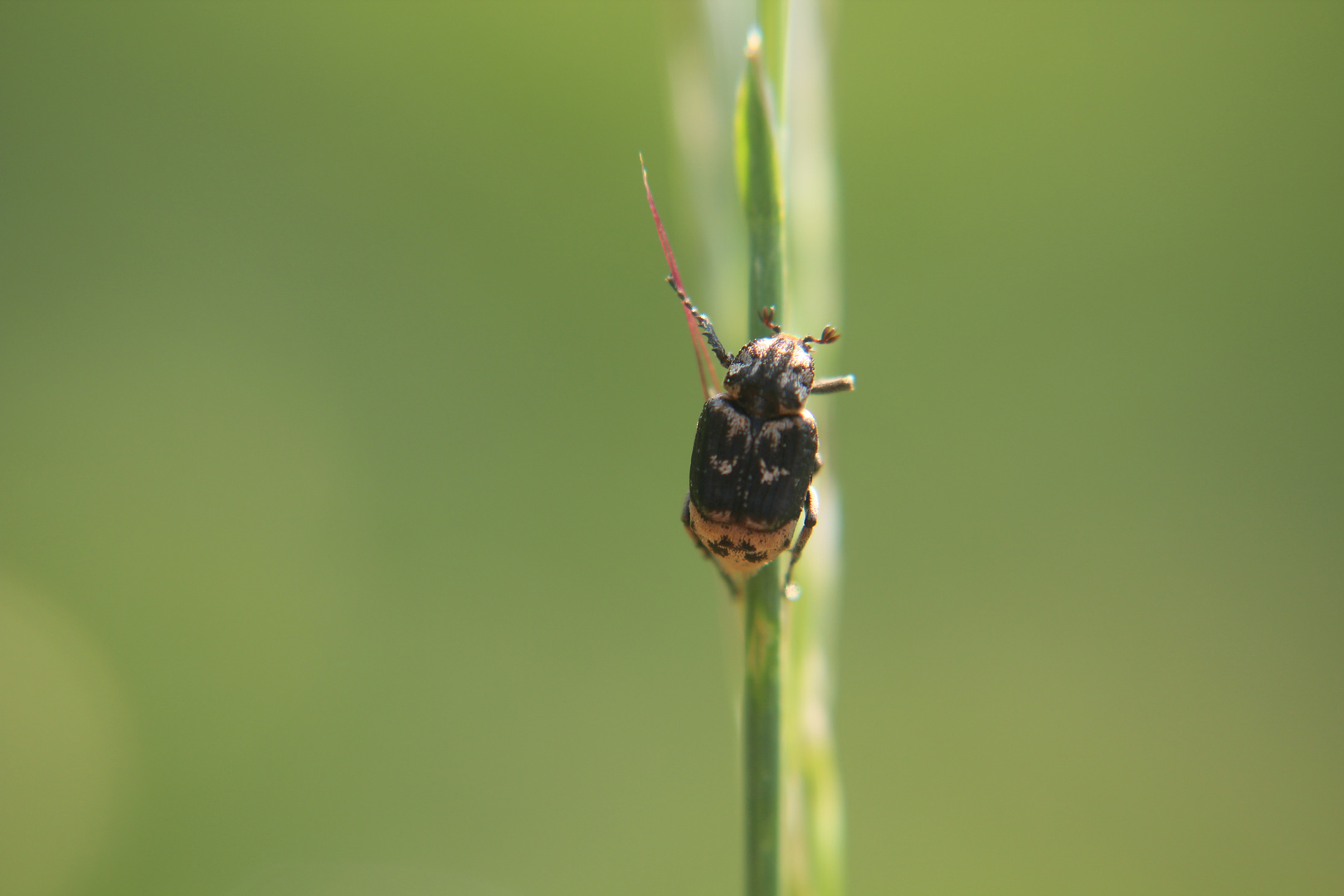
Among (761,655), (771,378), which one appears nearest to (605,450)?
(771,378)

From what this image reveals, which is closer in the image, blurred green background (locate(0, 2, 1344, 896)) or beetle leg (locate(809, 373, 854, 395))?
beetle leg (locate(809, 373, 854, 395))

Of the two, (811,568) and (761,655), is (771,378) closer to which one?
(811,568)

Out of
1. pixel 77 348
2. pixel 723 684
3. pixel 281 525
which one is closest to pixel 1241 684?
pixel 723 684

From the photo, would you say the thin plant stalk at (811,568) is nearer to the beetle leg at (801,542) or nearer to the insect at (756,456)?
the beetle leg at (801,542)

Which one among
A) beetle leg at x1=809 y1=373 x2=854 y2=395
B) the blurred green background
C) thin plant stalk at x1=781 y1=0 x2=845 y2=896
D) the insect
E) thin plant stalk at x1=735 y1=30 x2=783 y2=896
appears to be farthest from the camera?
the blurred green background

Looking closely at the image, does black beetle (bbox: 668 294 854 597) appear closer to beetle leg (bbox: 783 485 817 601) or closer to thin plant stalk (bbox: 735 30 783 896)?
beetle leg (bbox: 783 485 817 601)

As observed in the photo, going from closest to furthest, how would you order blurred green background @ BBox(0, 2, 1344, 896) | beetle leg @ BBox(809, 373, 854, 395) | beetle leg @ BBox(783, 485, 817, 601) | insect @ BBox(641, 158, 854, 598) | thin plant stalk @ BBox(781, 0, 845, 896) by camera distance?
thin plant stalk @ BBox(781, 0, 845, 896)
beetle leg @ BBox(783, 485, 817, 601)
insect @ BBox(641, 158, 854, 598)
beetle leg @ BBox(809, 373, 854, 395)
blurred green background @ BBox(0, 2, 1344, 896)

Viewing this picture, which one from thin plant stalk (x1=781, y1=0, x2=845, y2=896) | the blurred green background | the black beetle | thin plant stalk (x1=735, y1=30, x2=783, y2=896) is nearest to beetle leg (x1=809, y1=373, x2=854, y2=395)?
the black beetle
